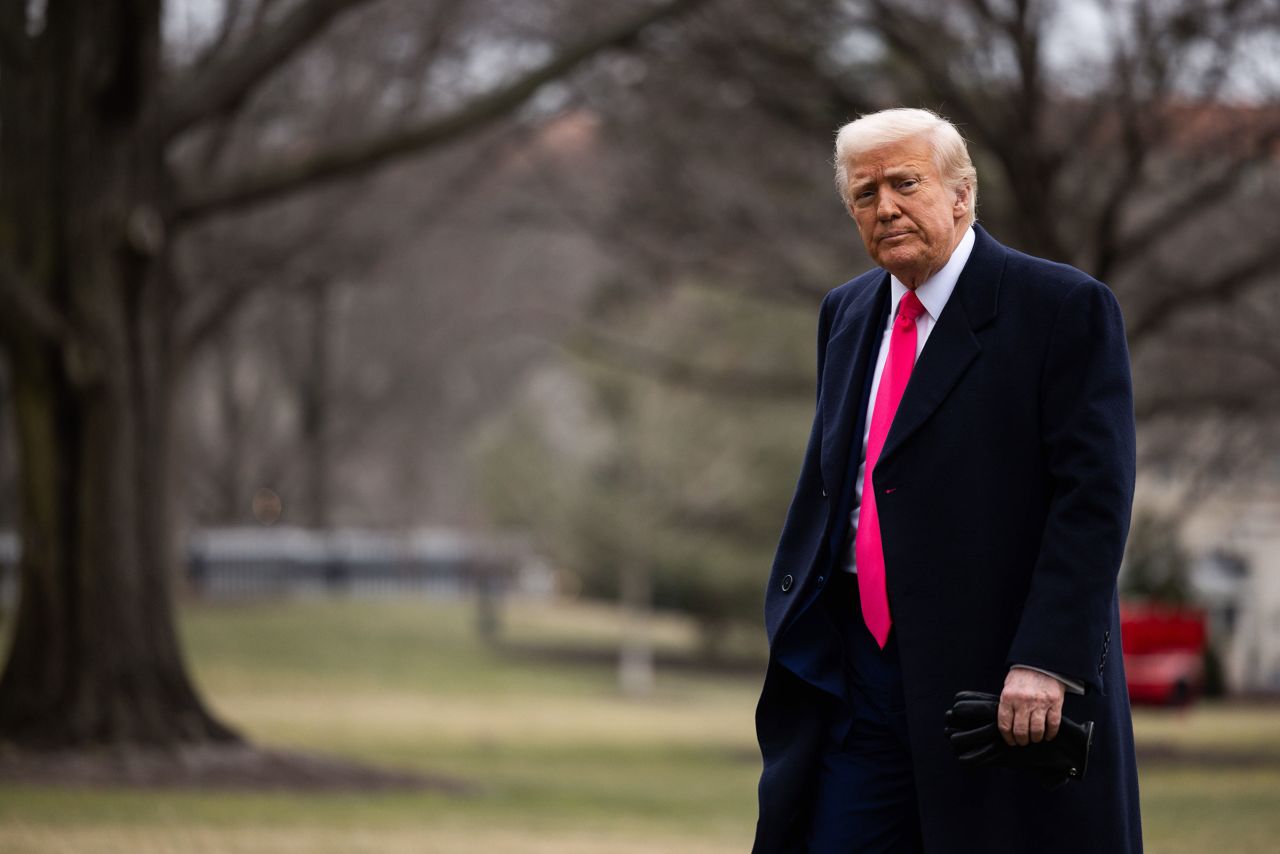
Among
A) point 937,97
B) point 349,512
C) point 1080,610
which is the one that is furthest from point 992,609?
point 349,512

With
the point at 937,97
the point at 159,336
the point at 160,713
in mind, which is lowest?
the point at 160,713

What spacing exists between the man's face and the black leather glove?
3.03 feet

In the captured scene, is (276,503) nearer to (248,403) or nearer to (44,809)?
(248,403)

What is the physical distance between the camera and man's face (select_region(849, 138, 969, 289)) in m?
3.63

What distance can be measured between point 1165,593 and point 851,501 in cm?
2023

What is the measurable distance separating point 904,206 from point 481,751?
14412mm

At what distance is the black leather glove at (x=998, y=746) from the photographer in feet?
11.1

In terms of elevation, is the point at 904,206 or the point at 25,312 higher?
the point at 25,312

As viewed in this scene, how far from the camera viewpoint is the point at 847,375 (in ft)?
12.7

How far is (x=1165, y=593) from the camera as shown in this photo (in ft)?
75.0

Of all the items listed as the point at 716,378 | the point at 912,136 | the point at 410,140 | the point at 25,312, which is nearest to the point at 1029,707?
the point at 912,136

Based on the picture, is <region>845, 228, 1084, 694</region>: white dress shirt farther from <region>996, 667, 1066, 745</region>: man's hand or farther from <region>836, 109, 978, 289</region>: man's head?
<region>996, 667, 1066, 745</region>: man's hand

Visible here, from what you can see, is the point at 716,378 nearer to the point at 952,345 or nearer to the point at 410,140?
the point at 410,140

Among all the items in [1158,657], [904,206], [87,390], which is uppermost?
[87,390]
